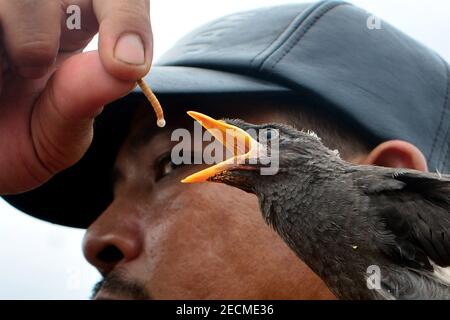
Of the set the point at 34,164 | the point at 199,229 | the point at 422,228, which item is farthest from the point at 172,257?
the point at 422,228

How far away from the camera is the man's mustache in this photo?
2189 millimetres

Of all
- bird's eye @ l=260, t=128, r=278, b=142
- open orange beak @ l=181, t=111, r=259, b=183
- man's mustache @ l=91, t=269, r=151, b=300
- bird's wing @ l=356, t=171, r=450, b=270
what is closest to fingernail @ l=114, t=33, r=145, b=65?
open orange beak @ l=181, t=111, r=259, b=183

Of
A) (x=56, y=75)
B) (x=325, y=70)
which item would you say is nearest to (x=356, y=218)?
(x=56, y=75)

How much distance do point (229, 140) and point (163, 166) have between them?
770 mm

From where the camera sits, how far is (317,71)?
2.31 meters

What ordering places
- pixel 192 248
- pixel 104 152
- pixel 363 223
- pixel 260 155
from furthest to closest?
pixel 104 152
pixel 192 248
pixel 260 155
pixel 363 223

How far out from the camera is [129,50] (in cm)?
133

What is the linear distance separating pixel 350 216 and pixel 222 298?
0.78 m

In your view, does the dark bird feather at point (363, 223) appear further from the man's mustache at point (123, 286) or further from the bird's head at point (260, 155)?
the man's mustache at point (123, 286)

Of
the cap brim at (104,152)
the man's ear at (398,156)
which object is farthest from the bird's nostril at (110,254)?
the man's ear at (398,156)

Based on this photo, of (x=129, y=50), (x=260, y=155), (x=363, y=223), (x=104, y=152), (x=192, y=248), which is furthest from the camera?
(x=104, y=152)

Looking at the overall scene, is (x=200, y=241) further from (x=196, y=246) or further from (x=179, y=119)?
(x=179, y=119)

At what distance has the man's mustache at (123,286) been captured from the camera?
219cm

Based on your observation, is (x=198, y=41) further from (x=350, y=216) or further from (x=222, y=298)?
(x=350, y=216)
